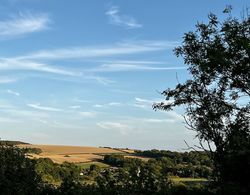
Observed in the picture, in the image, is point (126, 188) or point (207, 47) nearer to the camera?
point (126, 188)

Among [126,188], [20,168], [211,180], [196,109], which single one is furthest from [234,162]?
[20,168]

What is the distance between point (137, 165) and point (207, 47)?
5.62m

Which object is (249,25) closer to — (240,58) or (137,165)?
(240,58)

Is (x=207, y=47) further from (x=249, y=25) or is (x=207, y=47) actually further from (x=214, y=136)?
(x=214, y=136)

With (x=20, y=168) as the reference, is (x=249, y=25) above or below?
above

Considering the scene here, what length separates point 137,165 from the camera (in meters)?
14.0

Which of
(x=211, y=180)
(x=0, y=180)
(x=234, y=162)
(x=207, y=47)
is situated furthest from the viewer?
(x=207, y=47)

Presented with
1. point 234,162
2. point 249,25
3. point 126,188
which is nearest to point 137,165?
point 126,188

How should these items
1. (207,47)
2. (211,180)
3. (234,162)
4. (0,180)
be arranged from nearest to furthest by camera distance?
(0,180)
(234,162)
(211,180)
(207,47)

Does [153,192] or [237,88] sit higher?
[237,88]

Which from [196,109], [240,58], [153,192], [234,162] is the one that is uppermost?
[240,58]

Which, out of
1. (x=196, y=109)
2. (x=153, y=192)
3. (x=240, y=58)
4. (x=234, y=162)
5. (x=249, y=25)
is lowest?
(x=153, y=192)

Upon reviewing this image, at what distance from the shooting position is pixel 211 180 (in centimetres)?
1570

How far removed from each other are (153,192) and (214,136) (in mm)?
3661
